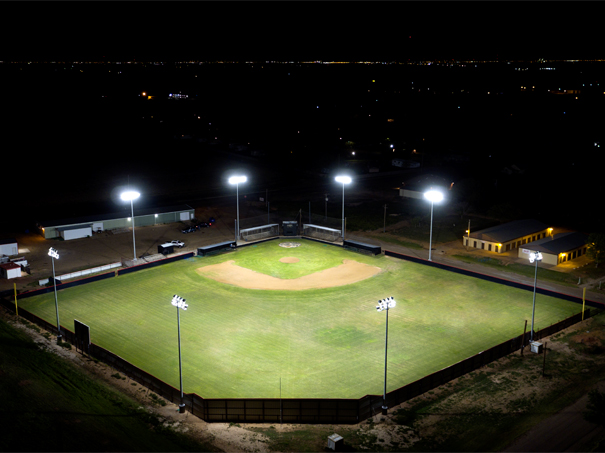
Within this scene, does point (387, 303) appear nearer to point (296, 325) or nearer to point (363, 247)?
point (296, 325)

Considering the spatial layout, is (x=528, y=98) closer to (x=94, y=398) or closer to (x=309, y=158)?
(x=309, y=158)

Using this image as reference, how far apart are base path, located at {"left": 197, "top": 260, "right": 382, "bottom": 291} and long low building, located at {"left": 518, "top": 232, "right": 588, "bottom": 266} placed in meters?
15.7

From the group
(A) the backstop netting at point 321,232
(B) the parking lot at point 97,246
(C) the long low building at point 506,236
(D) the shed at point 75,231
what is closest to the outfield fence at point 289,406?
(B) the parking lot at point 97,246

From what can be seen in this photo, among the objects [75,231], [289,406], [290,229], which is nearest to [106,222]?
[75,231]

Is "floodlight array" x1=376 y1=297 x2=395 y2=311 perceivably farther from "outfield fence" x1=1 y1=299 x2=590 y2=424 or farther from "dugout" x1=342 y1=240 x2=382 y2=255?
"dugout" x1=342 y1=240 x2=382 y2=255

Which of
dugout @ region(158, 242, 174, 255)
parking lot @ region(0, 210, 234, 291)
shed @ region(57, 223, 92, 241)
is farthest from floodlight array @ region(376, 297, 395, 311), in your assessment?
shed @ region(57, 223, 92, 241)

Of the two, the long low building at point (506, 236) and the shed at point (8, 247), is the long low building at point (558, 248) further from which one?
the shed at point (8, 247)

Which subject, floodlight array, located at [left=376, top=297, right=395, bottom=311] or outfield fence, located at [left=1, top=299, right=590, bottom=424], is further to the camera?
floodlight array, located at [left=376, top=297, right=395, bottom=311]

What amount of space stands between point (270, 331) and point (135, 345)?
29.4 ft

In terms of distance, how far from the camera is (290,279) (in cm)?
4825

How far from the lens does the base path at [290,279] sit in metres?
46.6

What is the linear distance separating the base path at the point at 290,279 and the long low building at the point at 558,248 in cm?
1572

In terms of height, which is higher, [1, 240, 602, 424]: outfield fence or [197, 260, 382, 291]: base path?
[197, 260, 382, 291]: base path

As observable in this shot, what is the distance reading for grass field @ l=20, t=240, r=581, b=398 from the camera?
31.0m
